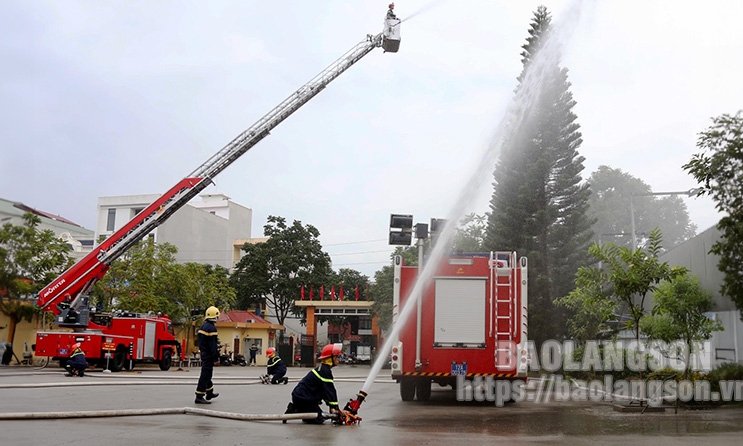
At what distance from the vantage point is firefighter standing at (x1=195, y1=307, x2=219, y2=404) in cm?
1238

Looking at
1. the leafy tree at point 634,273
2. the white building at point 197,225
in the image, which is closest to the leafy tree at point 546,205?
the leafy tree at point 634,273

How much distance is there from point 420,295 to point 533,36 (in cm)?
2599

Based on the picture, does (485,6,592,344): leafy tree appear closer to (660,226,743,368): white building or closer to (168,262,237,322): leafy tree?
(660,226,743,368): white building

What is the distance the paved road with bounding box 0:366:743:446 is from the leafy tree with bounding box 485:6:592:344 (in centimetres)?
1952

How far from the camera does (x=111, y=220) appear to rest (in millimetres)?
63031

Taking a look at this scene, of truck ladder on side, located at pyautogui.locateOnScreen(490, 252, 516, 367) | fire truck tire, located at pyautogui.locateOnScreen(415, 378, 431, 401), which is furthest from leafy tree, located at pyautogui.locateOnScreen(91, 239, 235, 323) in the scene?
truck ladder on side, located at pyautogui.locateOnScreen(490, 252, 516, 367)

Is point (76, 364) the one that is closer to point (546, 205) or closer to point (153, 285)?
point (153, 285)

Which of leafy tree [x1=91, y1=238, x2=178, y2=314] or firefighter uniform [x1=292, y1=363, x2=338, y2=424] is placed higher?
leafy tree [x1=91, y1=238, x2=178, y2=314]

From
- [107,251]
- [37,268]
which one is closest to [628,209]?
[107,251]

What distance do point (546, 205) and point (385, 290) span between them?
16.2m

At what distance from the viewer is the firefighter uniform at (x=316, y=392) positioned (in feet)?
32.1

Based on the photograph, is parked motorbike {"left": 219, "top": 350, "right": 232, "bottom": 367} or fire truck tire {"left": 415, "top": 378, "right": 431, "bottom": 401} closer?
fire truck tire {"left": 415, "top": 378, "right": 431, "bottom": 401}

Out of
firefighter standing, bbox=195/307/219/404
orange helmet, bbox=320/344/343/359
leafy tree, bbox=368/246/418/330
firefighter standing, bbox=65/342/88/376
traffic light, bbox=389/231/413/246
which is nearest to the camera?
orange helmet, bbox=320/344/343/359

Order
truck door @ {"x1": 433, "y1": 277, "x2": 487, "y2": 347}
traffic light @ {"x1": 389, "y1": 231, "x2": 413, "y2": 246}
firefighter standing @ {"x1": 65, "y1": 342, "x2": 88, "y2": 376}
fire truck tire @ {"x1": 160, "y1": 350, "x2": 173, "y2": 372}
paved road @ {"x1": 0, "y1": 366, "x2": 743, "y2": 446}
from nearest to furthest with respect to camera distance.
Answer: paved road @ {"x1": 0, "y1": 366, "x2": 743, "y2": 446}
traffic light @ {"x1": 389, "y1": 231, "x2": 413, "y2": 246}
truck door @ {"x1": 433, "y1": 277, "x2": 487, "y2": 347}
firefighter standing @ {"x1": 65, "y1": 342, "x2": 88, "y2": 376}
fire truck tire @ {"x1": 160, "y1": 350, "x2": 173, "y2": 372}
